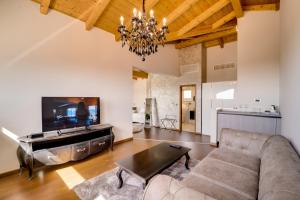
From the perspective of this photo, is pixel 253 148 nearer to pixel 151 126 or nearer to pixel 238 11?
pixel 238 11

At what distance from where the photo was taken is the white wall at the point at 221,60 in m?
5.52

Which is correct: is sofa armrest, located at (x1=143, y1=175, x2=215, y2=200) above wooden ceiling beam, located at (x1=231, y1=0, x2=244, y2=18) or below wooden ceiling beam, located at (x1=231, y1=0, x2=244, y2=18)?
below

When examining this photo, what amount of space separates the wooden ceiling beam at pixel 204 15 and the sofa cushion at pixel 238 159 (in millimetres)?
3594

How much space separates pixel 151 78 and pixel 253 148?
5.77 m

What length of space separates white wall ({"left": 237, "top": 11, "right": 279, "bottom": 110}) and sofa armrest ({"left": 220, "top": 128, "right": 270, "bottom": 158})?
1.94 meters

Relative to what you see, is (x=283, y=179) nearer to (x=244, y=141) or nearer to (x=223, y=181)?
(x=223, y=181)

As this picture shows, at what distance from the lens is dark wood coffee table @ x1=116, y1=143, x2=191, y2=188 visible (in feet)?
5.98

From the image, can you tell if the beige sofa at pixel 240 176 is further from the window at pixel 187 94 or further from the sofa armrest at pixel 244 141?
the window at pixel 187 94

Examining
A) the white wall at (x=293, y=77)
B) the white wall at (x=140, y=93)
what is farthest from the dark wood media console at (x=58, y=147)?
the white wall at (x=140, y=93)

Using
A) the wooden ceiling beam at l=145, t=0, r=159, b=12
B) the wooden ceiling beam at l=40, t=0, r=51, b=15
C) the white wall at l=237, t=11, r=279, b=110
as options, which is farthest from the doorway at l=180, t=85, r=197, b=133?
the wooden ceiling beam at l=40, t=0, r=51, b=15

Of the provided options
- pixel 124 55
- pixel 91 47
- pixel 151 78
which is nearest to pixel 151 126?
pixel 151 78

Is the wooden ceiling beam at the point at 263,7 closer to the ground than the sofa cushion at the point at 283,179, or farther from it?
farther from it

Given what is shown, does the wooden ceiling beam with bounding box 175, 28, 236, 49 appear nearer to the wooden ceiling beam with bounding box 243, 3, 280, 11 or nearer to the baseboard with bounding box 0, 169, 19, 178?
the wooden ceiling beam with bounding box 243, 3, 280, 11

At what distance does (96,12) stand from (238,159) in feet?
12.8
